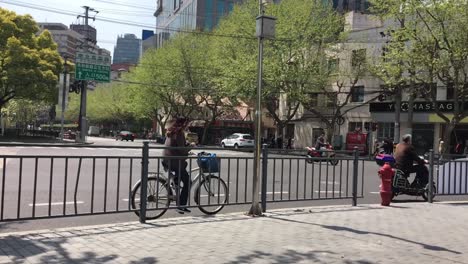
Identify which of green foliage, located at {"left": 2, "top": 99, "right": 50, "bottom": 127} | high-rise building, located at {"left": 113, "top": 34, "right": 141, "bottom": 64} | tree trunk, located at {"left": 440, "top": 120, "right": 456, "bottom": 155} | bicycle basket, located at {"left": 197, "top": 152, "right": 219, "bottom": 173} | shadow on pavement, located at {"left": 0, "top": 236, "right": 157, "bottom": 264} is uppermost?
high-rise building, located at {"left": 113, "top": 34, "right": 141, "bottom": 64}

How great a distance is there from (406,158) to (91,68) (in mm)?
28632

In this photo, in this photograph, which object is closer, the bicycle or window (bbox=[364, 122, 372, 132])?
→ the bicycle

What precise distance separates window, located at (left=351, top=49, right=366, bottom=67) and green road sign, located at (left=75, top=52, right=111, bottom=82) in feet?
61.2

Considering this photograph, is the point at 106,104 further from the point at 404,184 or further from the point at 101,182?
the point at 101,182

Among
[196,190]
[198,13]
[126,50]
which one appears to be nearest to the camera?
[196,190]

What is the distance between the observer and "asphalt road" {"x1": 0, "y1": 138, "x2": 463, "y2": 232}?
Result: 736 centimetres

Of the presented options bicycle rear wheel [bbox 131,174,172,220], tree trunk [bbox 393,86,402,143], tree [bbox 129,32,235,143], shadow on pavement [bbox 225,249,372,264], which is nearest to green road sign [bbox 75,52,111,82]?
tree [bbox 129,32,235,143]

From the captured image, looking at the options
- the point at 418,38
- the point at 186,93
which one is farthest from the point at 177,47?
the point at 418,38

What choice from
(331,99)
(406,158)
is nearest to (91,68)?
(331,99)

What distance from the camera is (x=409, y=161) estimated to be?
11758mm

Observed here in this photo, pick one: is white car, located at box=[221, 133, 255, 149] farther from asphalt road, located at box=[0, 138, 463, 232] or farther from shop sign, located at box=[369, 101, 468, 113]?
asphalt road, located at box=[0, 138, 463, 232]

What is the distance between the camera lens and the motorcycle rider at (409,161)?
1171 centimetres

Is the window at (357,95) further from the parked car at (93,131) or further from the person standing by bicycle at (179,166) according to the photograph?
the parked car at (93,131)

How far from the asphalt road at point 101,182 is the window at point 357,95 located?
32649 mm
